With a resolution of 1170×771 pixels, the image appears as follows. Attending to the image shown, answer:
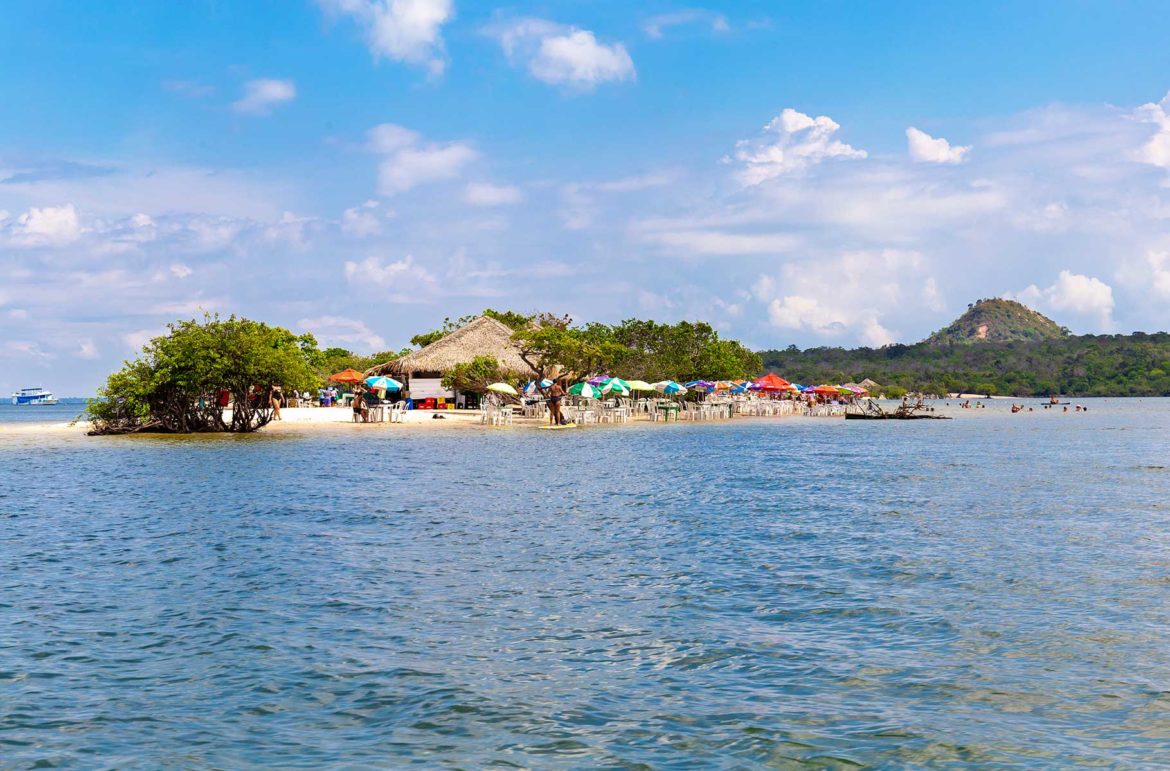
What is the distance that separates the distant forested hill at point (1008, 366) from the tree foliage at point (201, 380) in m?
107

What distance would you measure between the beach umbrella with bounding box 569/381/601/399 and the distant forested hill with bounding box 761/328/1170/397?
94.2 m

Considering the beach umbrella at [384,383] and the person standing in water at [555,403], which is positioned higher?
the beach umbrella at [384,383]

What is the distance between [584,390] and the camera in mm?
45969

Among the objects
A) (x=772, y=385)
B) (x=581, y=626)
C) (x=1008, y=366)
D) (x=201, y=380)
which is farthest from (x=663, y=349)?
A: (x=1008, y=366)

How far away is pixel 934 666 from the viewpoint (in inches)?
316

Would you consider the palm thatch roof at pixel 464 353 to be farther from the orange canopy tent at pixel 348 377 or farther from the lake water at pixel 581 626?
the lake water at pixel 581 626

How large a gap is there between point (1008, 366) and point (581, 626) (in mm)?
168155

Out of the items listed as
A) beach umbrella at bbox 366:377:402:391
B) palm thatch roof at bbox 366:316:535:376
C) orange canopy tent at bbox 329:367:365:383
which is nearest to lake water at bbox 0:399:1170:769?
beach umbrella at bbox 366:377:402:391

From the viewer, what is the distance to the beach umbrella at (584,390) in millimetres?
45906

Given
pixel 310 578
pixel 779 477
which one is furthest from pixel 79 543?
pixel 779 477

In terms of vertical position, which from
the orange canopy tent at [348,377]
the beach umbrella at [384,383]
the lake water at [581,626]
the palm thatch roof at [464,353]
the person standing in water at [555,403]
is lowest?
the lake water at [581,626]

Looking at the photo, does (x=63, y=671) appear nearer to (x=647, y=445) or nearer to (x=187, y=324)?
(x=647, y=445)

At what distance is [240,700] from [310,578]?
177 inches

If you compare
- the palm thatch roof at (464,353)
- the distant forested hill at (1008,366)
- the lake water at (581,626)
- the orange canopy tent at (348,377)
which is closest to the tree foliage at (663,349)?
the palm thatch roof at (464,353)
